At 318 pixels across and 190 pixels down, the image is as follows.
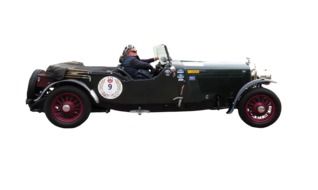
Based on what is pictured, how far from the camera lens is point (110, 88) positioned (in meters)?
8.77

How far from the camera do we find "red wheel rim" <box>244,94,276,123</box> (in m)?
8.94

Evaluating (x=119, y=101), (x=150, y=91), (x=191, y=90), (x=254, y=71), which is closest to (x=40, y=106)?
(x=119, y=101)

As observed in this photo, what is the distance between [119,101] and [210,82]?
5.74 feet

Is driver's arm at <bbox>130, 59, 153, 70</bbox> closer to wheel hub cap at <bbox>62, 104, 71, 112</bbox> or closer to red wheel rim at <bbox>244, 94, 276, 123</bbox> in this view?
wheel hub cap at <bbox>62, 104, 71, 112</bbox>

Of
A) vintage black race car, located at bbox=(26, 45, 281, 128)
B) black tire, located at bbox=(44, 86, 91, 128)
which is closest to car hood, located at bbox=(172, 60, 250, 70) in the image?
vintage black race car, located at bbox=(26, 45, 281, 128)

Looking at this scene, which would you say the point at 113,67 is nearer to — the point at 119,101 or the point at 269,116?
the point at 119,101

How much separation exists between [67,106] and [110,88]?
85 centimetres

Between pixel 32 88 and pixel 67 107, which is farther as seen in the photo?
pixel 32 88

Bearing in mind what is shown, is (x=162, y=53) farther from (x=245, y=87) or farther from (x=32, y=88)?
(x=32, y=88)

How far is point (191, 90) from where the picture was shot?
29.3 ft

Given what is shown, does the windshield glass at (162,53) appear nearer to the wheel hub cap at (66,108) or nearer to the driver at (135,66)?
the driver at (135,66)

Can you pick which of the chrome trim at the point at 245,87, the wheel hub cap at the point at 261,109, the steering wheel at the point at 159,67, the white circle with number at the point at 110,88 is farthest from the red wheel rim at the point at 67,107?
the wheel hub cap at the point at 261,109

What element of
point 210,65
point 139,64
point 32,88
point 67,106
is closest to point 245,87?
point 210,65

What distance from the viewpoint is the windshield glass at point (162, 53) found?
919cm
